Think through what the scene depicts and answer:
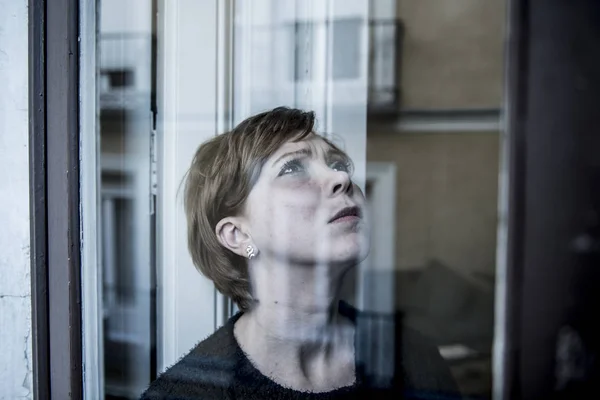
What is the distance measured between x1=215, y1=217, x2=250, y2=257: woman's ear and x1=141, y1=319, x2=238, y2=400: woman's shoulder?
0.22 m

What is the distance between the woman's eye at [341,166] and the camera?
4.27ft

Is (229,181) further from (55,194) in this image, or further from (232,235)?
(55,194)

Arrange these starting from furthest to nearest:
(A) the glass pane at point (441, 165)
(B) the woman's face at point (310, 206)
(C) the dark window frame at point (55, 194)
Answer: (C) the dark window frame at point (55, 194)
(B) the woman's face at point (310, 206)
(A) the glass pane at point (441, 165)

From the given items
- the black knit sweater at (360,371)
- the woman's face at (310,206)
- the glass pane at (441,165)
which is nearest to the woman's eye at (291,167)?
the woman's face at (310,206)

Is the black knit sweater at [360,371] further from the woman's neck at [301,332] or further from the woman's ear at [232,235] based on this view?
the woman's ear at [232,235]

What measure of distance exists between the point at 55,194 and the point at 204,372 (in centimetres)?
65

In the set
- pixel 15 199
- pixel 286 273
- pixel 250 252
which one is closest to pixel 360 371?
pixel 286 273

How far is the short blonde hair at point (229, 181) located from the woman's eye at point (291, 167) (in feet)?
0.18

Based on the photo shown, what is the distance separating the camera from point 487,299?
119cm

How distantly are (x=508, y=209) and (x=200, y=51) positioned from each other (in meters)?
0.91

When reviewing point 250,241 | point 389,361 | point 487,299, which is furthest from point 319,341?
point 487,299

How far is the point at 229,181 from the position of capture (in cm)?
138

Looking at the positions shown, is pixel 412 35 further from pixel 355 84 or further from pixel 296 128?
pixel 296 128

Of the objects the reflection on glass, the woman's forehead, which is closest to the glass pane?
the woman's forehead
